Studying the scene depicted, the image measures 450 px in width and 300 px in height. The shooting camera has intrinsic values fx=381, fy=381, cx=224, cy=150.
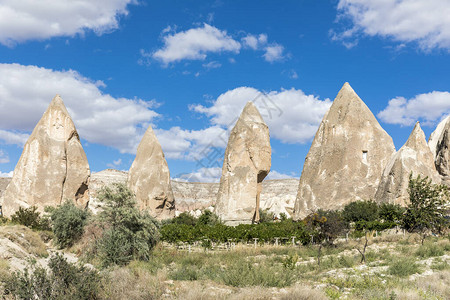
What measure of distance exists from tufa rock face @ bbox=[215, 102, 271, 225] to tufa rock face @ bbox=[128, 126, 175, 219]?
17.8ft

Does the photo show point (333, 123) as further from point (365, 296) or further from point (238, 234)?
point (365, 296)

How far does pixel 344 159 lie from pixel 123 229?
1787 centimetres

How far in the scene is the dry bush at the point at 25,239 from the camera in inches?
543

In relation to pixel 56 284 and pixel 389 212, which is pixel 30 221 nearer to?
pixel 56 284

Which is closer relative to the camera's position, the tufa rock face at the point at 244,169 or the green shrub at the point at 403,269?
the green shrub at the point at 403,269

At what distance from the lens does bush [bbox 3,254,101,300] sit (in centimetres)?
581

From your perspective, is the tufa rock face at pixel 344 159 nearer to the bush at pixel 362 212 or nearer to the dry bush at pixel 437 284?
the bush at pixel 362 212

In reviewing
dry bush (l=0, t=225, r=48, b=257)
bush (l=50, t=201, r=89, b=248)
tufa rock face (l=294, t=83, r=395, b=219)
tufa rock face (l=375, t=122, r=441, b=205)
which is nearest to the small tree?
tufa rock face (l=375, t=122, r=441, b=205)

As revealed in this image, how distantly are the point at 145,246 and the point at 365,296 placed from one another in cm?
887

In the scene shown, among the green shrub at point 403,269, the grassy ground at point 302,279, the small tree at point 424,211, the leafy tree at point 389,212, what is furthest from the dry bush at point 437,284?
the leafy tree at point 389,212

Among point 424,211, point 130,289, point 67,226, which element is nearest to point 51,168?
point 67,226

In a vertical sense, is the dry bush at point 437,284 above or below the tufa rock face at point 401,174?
below

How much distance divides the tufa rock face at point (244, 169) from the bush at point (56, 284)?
19.3 meters

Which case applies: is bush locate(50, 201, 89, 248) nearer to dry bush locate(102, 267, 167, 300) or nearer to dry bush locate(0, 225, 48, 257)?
dry bush locate(0, 225, 48, 257)
